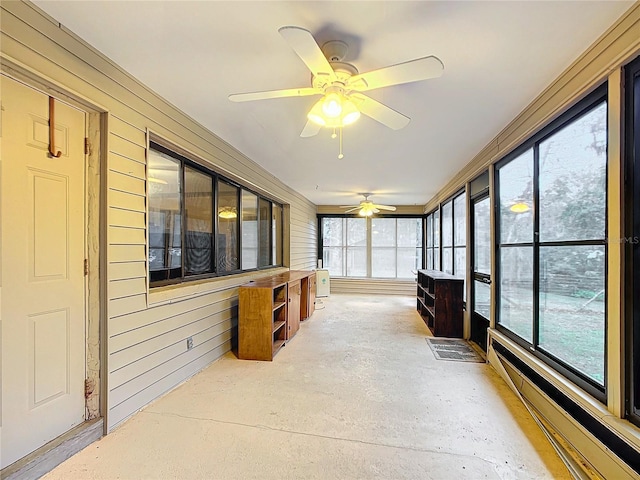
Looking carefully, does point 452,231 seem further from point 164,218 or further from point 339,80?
point 164,218

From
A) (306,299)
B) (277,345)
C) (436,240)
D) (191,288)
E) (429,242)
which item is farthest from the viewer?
(429,242)

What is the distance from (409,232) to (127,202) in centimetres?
832

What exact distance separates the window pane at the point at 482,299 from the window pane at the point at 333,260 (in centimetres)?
544

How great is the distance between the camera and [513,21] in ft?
5.67

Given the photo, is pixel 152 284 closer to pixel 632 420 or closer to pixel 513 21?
pixel 513 21

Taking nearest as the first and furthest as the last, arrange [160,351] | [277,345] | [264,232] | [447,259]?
[160,351] < [277,345] < [264,232] < [447,259]

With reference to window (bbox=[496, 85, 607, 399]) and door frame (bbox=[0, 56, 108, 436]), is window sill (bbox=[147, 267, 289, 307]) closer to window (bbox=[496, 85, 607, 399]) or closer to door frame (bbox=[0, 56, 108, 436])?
door frame (bbox=[0, 56, 108, 436])

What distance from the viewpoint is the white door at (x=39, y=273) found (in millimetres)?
1684

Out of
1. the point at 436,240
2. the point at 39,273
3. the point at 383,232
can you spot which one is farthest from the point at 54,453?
the point at 383,232

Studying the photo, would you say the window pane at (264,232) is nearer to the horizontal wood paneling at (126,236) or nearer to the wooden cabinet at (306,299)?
the wooden cabinet at (306,299)

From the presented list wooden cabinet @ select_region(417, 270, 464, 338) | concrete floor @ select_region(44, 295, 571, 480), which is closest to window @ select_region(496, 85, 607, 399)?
concrete floor @ select_region(44, 295, 571, 480)

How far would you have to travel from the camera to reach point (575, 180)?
2.27 m

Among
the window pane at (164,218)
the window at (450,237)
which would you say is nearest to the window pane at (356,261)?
the window at (450,237)

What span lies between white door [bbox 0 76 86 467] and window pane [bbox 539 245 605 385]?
339cm
